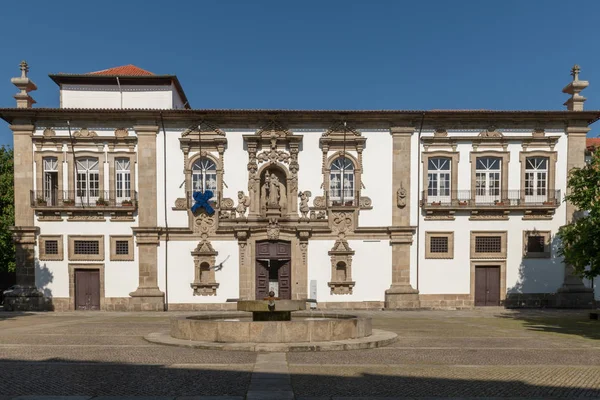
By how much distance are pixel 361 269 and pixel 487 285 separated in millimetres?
7308

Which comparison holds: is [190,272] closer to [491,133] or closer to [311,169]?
[311,169]

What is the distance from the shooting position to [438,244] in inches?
1002

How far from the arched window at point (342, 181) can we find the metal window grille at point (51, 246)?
51.0 feet

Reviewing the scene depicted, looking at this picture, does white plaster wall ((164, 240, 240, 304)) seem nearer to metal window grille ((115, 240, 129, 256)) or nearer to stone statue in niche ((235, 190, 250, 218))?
stone statue in niche ((235, 190, 250, 218))

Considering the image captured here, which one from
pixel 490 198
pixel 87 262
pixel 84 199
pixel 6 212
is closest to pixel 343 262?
pixel 490 198

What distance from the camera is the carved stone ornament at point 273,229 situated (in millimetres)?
24844

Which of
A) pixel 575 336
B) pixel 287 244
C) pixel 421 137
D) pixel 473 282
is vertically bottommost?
pixel 575 336

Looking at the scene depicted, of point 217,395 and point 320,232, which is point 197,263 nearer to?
point 320,232

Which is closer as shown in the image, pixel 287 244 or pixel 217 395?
pixel 217 395

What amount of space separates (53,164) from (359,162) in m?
17.3

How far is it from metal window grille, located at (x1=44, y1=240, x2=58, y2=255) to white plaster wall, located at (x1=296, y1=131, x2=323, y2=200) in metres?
13.9

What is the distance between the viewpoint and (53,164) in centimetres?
2522

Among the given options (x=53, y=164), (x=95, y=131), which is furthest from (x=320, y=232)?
Result: (x=53, y=164)

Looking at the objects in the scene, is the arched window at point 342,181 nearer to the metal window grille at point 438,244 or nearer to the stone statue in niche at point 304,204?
the stone statue in niche at point 304,204
